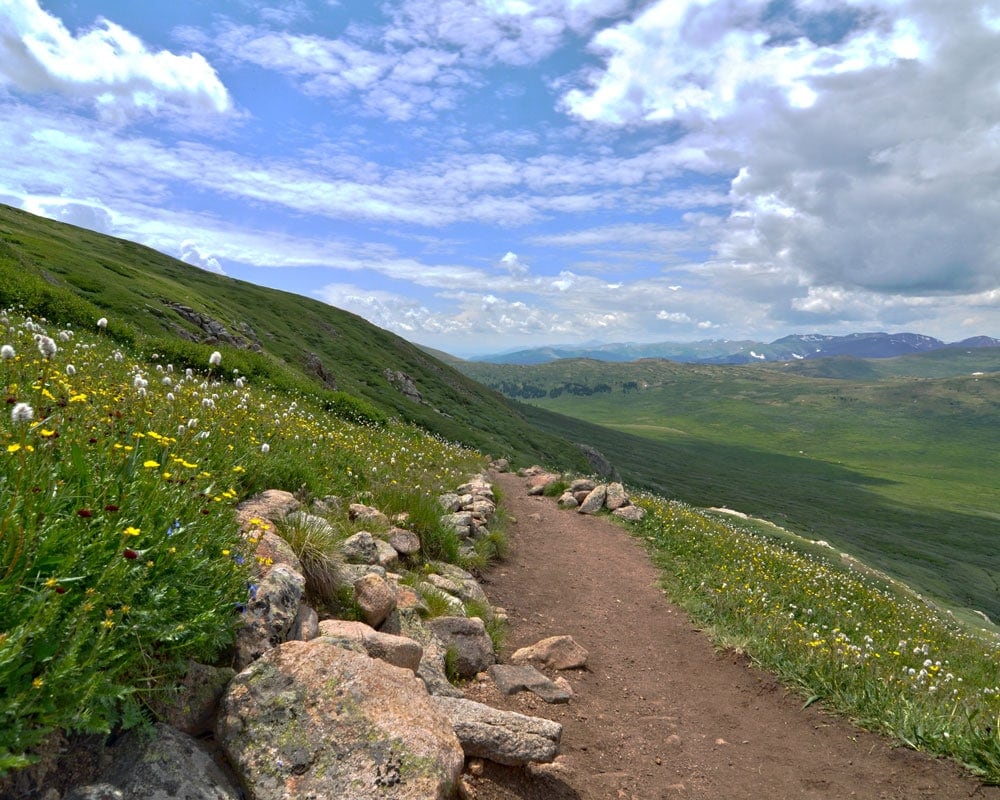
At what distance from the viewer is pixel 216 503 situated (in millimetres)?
5461

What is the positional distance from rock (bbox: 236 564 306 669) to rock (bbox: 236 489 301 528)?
4.98ft

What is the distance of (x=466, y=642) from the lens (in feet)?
25.2

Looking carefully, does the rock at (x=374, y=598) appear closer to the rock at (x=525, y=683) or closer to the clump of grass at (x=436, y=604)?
the clump of grass at (x=436, y=604)

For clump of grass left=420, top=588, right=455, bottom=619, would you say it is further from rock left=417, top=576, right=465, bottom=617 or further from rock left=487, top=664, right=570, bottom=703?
rock left=487, top=664, right=570, bottom=703

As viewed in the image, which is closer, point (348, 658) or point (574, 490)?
point (348, 658)

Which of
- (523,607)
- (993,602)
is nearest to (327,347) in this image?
(523,607)

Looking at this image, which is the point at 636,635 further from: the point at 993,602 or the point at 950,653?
the point at 993,602

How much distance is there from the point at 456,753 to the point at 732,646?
24.4 ft

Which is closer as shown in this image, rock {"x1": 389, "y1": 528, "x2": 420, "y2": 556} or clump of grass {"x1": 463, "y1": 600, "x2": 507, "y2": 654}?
clump of grass {"x1": 463, "y1": 600, "x2": 507, "y2": 654}

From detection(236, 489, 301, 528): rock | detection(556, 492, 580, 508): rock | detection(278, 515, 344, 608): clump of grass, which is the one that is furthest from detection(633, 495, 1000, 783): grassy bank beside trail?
detection(236, 489, 301, 528): rock

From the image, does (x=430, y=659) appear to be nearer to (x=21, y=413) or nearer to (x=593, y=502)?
(x=21, y=413)

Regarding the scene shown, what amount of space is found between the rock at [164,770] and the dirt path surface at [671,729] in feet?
7.74

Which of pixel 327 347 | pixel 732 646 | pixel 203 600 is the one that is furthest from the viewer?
pixel 327 347

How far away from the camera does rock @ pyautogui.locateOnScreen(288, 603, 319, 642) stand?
502cm
